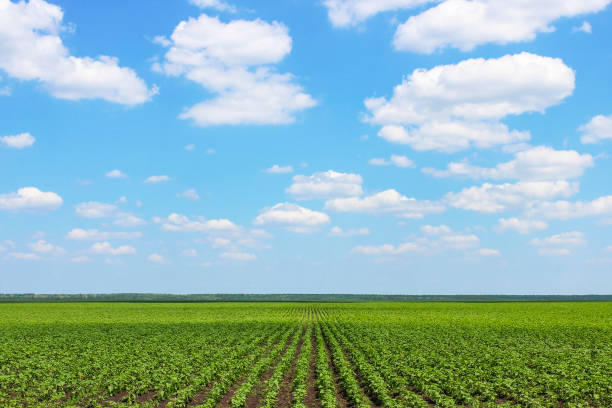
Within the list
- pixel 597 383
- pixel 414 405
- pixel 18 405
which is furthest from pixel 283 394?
pixel 597 383

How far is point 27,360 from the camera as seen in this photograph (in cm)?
2650

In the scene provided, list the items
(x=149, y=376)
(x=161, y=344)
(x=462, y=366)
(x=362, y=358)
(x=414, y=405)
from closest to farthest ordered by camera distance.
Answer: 1. (x=414, y=405)
2. (x=149, y=376)
3. (x=462, y=366)
4. (x=362, y=358)
5. (x=161, y=344)

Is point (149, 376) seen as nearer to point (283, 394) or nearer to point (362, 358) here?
point (283, 394)

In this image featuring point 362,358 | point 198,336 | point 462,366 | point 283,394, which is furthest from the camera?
point 198,336

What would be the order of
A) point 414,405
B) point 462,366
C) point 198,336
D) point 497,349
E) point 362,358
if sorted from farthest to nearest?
point 198,336 < point 497,349 < point 362,358 < point 462,366 < point 414,405

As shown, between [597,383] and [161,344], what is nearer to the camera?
[597,383]

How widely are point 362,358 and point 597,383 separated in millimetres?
10916

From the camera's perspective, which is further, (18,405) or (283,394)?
(283,394)

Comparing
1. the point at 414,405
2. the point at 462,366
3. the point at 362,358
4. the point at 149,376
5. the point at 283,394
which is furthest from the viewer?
the point at 362,358

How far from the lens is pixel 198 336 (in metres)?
40.6

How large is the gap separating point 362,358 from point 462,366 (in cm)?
516

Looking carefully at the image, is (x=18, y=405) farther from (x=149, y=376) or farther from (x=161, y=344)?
(x=161, y=344)

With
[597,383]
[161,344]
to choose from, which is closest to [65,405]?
[161,344]

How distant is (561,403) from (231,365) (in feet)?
48.2
